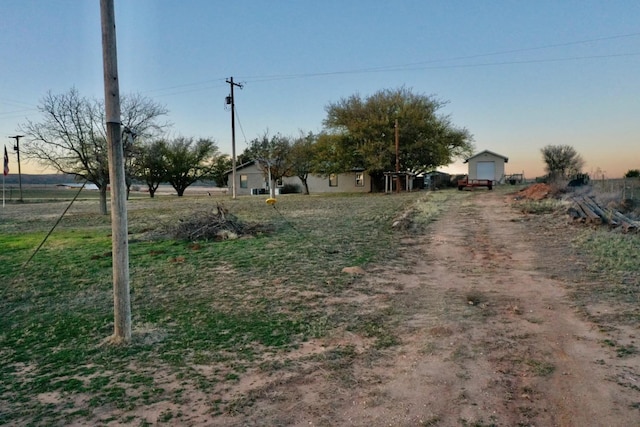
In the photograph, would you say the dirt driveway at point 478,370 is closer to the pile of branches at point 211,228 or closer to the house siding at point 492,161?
the pile of branches at point 211,228

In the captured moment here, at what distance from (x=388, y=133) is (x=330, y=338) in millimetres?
31827

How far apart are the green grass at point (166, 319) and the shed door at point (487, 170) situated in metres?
39.3

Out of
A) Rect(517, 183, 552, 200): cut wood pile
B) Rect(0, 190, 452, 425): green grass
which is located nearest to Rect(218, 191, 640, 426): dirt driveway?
Rect(0, 190, 452, 425): green grass

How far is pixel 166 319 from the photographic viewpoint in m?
5.16

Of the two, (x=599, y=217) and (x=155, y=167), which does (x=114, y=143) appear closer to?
(x=599, y=217)

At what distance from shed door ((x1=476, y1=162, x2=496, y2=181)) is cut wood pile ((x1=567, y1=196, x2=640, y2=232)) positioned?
3329 centimetres

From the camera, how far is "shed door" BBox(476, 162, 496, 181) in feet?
151

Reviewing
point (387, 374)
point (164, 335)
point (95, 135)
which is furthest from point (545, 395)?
point (95, 135)

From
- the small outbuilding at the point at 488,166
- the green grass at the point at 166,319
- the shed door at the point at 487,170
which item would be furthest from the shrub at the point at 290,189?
the green grass at the point at 166,319

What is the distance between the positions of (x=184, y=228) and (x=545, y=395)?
9.73 metres

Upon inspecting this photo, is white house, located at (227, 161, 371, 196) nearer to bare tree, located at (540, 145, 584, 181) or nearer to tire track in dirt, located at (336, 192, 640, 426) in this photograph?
bare tree, located at (540, 145, 584, 181)

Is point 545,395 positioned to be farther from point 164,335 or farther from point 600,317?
point 164,335

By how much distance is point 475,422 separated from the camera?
286 cm

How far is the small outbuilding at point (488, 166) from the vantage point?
151ft
